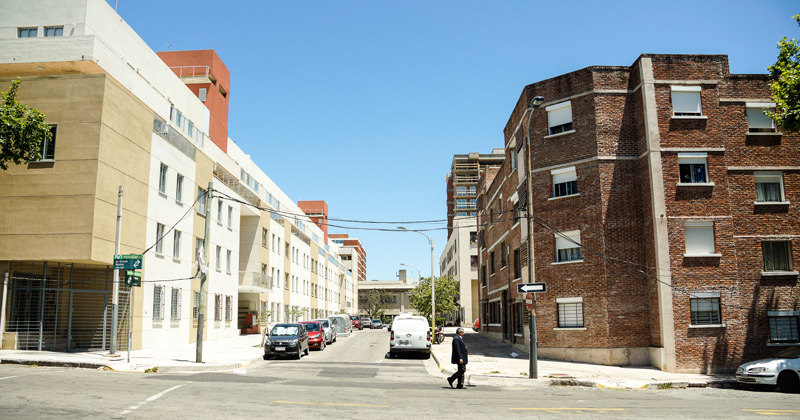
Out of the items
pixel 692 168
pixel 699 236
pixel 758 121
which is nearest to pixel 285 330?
pixel 699 236

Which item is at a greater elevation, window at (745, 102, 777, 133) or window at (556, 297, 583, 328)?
window at (745, 102, 777, 133)

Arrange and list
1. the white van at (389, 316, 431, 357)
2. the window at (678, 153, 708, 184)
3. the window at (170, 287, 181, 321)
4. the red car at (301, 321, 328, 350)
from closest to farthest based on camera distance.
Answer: the window at (678, 153, 708, 184) → the white van at (389, 316, 431, 357) → the window at (170, 287, 181, 321) → the red car at (301, 321, 328, 350)

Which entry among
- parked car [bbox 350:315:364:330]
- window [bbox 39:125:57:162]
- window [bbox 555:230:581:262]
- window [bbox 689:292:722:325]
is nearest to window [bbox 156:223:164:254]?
window [bbox 39:125:57:162]

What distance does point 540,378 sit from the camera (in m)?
18.6

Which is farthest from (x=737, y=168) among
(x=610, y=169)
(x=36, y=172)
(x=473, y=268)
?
(x=473, y=268)

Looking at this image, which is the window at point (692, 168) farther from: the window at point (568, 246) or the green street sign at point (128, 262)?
the green street sign at point (128, 262)

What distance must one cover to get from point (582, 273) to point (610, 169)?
4645 mm

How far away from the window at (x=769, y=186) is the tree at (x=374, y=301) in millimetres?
99532

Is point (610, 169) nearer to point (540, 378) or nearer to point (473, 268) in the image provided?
point (540, 378)

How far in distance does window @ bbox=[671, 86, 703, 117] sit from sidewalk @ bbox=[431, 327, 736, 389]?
10634mm

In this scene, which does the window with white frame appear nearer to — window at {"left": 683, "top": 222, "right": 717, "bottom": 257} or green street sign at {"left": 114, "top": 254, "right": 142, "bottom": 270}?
green street sign at {"left": 114, "top": 254, "right": 142, "bottom": 270}

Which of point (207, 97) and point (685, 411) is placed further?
point (207, 97)

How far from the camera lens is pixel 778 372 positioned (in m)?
16.9

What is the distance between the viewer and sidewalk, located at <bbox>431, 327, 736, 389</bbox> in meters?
18.1
